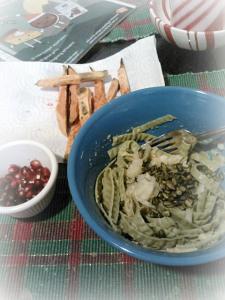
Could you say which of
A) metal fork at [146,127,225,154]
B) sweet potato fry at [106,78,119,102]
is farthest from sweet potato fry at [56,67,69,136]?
metal fork at [146,127,225,154]

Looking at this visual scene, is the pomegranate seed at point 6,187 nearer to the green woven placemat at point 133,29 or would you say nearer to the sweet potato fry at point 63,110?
the sweet potato fry at point 63,110

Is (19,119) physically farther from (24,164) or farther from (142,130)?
(142,130)

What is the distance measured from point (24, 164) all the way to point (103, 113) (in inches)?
9.9

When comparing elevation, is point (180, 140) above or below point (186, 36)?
below

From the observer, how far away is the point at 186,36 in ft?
3.65

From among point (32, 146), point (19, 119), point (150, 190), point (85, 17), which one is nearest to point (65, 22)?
point (85, 17)

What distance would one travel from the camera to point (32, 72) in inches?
47.0

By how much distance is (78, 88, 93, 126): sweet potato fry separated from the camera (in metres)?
1.05

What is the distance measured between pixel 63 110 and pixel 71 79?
0.10 metres

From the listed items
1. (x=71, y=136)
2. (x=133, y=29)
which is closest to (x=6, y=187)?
(x=71, y=136)

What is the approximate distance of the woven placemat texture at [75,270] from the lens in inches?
31.2

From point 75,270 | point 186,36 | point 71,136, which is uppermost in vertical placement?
point 186,36

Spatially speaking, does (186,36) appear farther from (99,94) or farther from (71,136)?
(71,136)

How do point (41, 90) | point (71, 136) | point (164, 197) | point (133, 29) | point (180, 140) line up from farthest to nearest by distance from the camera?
point (133, 29) < point (41, 90) < point (71, 136) < point (180, 140) < point (164, 197)
